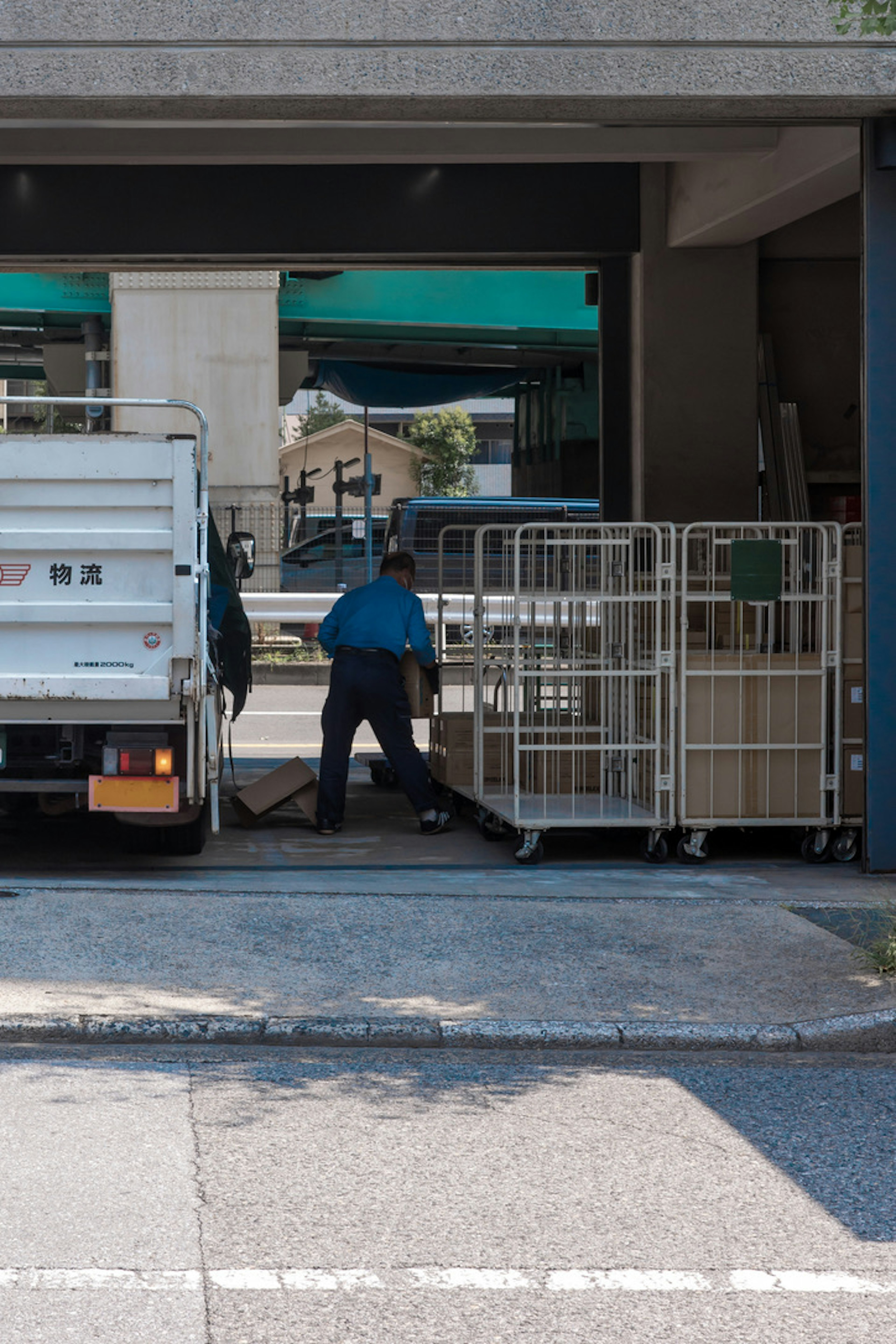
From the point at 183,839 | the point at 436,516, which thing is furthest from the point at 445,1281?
the point at 436,516

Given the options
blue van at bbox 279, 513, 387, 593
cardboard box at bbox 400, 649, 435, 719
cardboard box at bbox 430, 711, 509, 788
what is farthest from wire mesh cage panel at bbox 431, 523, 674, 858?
blue van at bbox 279, 513, 387, 593

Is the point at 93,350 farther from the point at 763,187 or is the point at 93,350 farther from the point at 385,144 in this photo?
the point at 763,187

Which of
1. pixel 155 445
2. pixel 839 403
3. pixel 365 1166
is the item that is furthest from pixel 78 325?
pixel 365 1166

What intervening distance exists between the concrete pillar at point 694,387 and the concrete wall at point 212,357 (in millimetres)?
7999

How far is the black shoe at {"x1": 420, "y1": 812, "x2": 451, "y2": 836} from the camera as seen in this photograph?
1086cm

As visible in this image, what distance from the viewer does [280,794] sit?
36.3 ft

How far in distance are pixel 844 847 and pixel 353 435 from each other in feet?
175

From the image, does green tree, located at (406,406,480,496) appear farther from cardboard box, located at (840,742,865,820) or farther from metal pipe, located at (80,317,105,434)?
cardboard box, located at (840,742,865,820)

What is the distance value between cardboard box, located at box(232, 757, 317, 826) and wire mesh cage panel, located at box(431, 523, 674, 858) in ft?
3.11

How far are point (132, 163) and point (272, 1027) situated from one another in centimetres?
784

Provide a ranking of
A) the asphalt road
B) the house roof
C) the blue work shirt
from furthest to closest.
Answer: the house roof → the blue work shirt → the asphalt road

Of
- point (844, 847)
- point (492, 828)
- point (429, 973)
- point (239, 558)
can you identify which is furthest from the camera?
point (239, 558)

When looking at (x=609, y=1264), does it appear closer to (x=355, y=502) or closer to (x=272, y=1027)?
(x=272, y=1027)

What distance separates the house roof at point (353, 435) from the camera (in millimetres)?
58094
